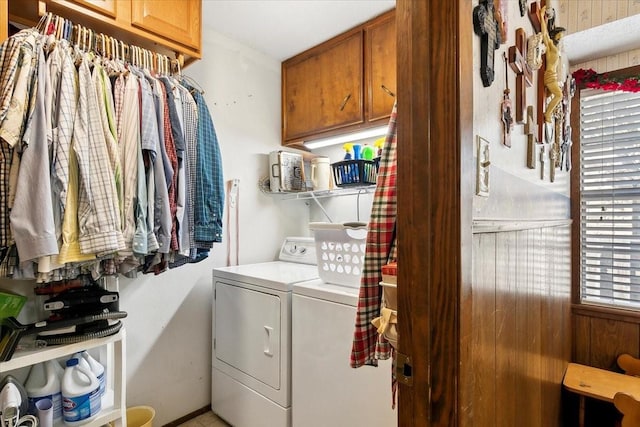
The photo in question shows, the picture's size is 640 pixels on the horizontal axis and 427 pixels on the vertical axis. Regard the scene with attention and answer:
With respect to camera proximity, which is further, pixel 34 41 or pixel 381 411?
pixel 381 411

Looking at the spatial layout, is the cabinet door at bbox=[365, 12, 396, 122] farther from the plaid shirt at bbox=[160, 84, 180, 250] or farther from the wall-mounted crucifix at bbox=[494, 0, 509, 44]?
the plaid shirt at bbox=[160, 84, 180, 250]

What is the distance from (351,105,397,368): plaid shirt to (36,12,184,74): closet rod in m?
1.35

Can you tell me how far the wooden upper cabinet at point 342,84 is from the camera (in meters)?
2.02

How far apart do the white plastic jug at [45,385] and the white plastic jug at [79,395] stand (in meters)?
0.04

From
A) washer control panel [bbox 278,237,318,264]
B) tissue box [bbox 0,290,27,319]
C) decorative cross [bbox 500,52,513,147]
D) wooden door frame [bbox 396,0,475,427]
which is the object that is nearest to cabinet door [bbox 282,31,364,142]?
washer control panel [bbox 278,237,318,264]

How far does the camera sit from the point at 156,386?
6.47ft

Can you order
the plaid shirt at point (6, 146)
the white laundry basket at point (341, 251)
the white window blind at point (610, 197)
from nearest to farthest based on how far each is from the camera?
the plaid shirt at point (6, 146) → the white laundry basket at point (341, 251) → the white window blind at point (610, 197)

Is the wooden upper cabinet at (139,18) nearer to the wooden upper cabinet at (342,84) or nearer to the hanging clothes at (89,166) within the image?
the hanging clothes at (89,166)

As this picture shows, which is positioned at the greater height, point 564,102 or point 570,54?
point 570,54

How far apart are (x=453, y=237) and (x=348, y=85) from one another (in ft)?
6.06

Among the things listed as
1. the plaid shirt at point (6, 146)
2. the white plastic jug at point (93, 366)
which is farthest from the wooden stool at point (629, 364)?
the plaid shirt at point (6, 146)

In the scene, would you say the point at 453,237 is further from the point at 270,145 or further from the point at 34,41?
the point at 270,145

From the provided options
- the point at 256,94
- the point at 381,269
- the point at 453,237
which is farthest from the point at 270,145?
the point at 453,237

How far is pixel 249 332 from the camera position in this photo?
185 cm
